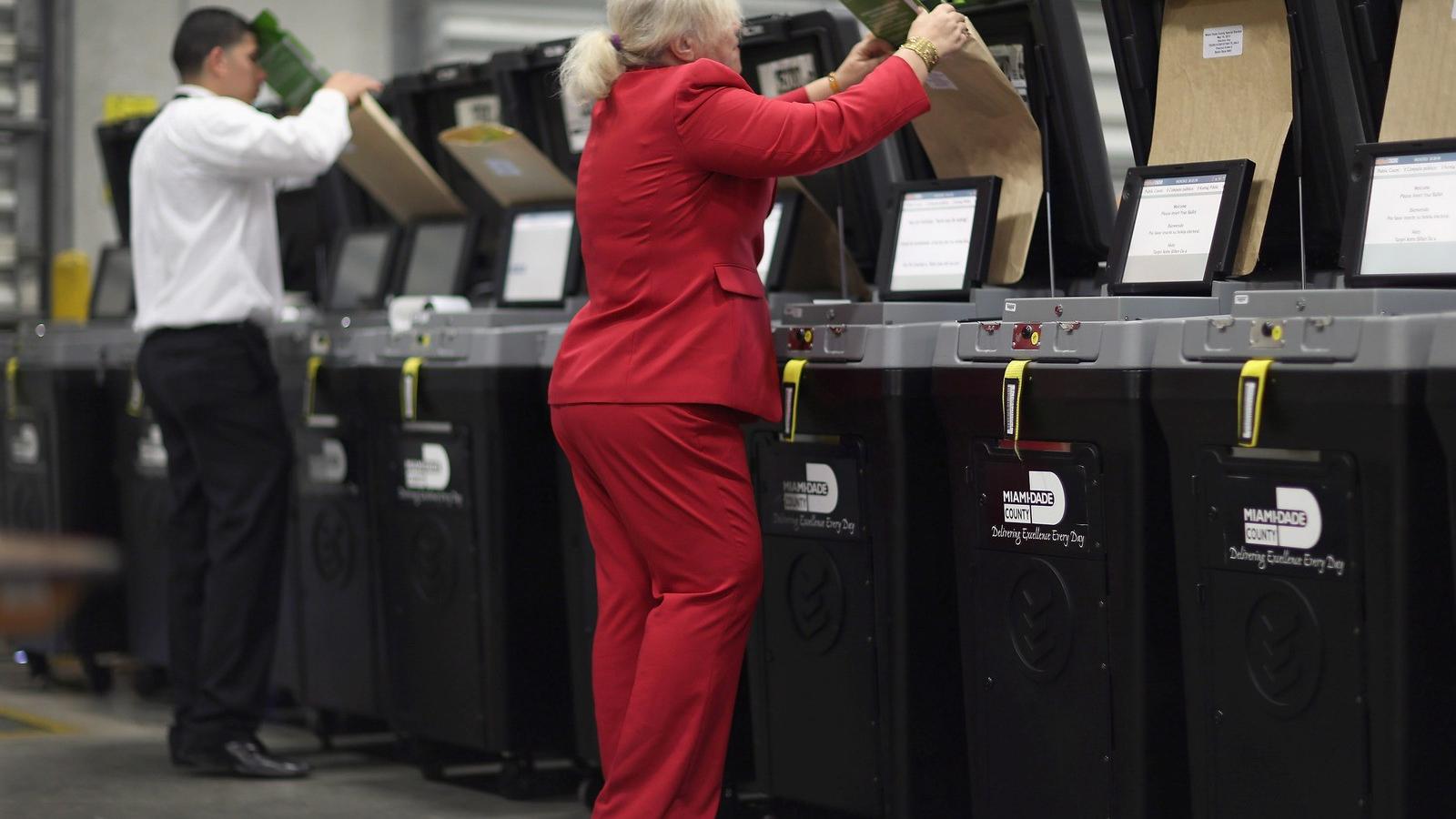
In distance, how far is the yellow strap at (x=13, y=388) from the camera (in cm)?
515

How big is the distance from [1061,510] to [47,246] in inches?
218

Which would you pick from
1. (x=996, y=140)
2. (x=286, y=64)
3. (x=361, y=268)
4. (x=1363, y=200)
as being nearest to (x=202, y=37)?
(x=286, y=64)

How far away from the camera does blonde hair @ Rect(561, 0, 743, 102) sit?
2.76 meters

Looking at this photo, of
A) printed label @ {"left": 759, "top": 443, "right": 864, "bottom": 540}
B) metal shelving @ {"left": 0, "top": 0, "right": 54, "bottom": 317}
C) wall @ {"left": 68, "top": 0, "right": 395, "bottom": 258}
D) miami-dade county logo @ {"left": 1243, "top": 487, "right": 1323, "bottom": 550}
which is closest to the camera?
miami-dade county logo @ {"left": 1243, "top": 487, "right": 1323, "bottom": 550}

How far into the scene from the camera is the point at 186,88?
4.08m

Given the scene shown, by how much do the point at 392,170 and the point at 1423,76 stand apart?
2686 mm

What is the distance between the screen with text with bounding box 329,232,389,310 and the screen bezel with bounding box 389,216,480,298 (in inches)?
3.0

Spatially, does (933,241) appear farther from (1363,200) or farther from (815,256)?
(1363,200)

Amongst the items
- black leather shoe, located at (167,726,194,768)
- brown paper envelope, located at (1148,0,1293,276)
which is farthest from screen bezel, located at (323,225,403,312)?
brown paper envelope, located at (1148,0,1293,276)

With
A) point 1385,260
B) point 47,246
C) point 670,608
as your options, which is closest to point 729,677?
point 670,608

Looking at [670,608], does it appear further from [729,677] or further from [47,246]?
[47,246]

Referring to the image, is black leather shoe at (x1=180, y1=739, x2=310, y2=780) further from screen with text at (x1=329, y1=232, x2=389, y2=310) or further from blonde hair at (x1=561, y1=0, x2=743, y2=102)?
blonde hair at (x1=561, y1=0, x2=743, y2=102)

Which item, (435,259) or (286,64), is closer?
(286,64)

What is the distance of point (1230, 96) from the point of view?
288 centimetres
